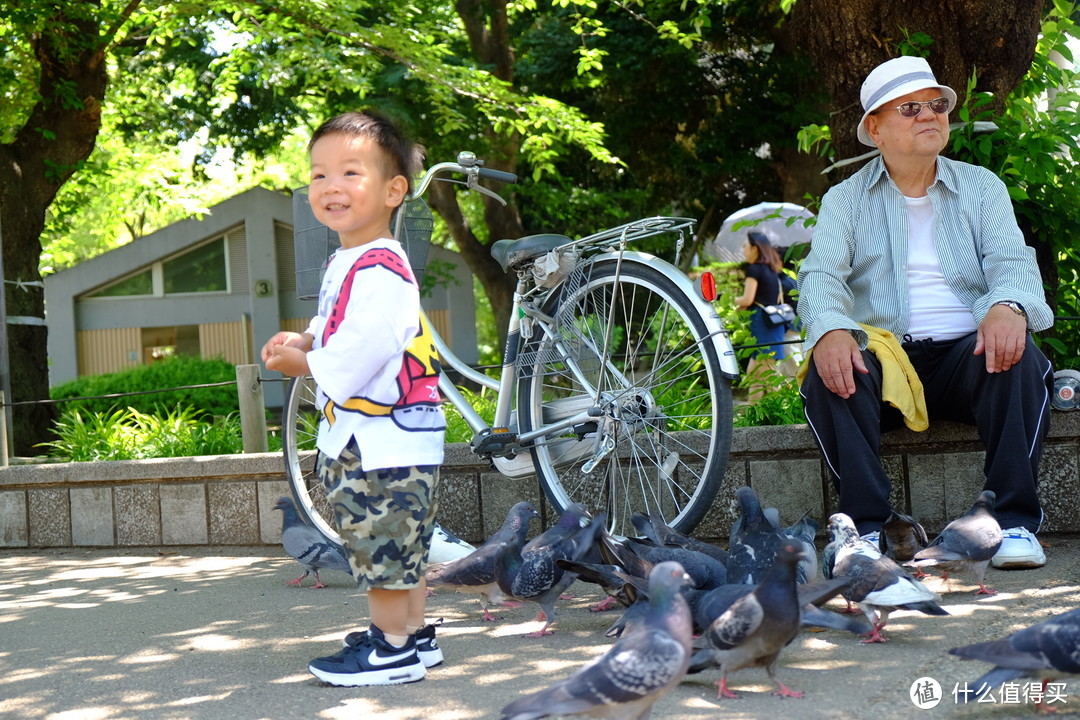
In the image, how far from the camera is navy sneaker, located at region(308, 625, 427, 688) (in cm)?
276

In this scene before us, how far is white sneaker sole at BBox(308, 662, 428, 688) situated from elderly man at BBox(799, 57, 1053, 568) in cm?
162

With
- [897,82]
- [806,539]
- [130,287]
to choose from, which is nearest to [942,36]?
[897,82]

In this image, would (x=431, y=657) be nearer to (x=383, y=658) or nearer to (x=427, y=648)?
(x=427, y=648)

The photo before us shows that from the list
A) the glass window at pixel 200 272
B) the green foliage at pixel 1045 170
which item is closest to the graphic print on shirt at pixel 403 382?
the green foliage at pixel 1045 170

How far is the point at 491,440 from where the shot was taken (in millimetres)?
4195

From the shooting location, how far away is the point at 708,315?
3.76 metres

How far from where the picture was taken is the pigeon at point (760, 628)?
2.48 meters

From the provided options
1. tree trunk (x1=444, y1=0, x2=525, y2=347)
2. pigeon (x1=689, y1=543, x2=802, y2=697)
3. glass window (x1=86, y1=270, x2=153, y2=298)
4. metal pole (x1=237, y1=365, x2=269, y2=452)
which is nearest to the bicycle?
pigeon (x1=689, y1=543, x2=802, y2=697)

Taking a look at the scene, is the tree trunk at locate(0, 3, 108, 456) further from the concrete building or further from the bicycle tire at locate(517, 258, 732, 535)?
the concrete building

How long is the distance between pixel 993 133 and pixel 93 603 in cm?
421

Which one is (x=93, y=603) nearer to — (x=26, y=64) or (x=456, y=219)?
(x=26, y=64)

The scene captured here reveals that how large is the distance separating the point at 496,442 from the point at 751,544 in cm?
128

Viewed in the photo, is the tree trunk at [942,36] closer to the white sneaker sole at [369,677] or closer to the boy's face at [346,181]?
the boy's face at [346,181]

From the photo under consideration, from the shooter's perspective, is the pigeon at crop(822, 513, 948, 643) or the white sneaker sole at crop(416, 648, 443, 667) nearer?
the pigeon at crop(822, 513, 948, 643)
